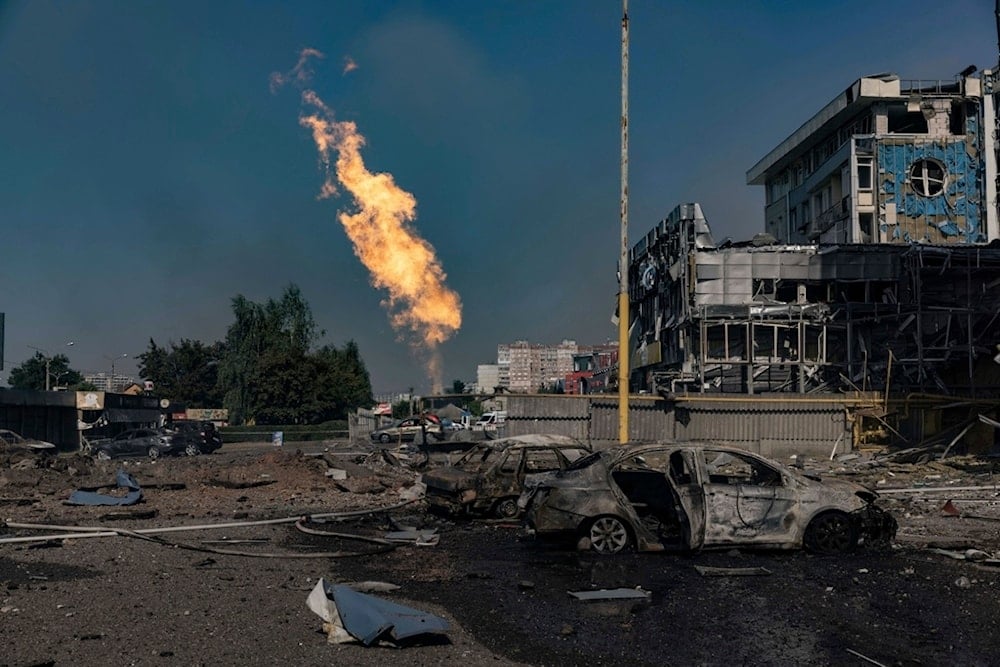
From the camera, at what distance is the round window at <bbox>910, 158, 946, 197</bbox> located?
178 feet

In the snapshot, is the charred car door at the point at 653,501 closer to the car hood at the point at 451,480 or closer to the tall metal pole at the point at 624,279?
the car hood at the point at 451,480

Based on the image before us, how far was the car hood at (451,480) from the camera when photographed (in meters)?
15.1

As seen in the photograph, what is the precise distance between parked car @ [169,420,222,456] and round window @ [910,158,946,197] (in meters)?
43.0

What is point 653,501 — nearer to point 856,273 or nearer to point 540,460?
point 540,460

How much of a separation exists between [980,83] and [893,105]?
17.2 ft

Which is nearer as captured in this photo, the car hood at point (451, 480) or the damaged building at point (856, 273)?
the car hood at point (451, 480)

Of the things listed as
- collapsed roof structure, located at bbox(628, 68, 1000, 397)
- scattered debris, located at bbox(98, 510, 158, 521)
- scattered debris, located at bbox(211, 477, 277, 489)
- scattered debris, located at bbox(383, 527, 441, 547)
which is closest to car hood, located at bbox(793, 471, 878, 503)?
scattered debris, located at bbox(383, 527, 441, 547)

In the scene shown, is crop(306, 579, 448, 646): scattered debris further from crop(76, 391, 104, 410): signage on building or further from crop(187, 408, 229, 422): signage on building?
crop(187, 408, 229, 422): signage on building

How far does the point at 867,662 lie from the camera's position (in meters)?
6.57

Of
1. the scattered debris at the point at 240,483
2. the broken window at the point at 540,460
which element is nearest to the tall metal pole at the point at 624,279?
the broken window at the point at 540,460

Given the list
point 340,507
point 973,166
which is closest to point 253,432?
point 340,507

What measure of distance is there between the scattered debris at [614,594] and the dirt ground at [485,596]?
12 centimetres

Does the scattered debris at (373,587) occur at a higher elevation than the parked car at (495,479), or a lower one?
lower

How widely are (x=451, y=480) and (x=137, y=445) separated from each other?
26769 mm
